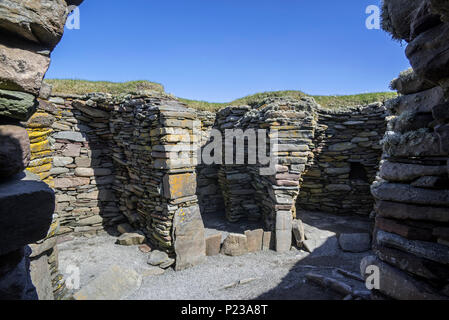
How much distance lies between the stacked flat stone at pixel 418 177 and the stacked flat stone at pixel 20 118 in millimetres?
2391

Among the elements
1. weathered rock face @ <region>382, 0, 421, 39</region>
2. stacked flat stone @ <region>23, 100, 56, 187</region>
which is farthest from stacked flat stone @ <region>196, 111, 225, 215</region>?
weathered rock face @ <region>382, 0, 421, 39</region>

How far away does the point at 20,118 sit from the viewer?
57.4 inches

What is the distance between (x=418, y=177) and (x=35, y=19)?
9.32 feet

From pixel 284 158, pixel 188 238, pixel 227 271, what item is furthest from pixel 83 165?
pixel 284 158

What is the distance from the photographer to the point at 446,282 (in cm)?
144

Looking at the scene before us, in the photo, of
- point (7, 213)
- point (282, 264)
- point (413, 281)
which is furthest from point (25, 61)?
point (282, 264)

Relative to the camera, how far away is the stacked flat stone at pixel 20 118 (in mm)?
1223

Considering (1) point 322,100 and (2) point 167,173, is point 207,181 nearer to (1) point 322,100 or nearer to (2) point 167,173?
(2) point 167,173

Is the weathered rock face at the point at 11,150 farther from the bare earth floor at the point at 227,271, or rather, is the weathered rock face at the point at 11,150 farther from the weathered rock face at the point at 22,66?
the bare earth floor at the point at 227,271

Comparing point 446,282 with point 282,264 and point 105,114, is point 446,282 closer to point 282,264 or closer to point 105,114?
point 282,264

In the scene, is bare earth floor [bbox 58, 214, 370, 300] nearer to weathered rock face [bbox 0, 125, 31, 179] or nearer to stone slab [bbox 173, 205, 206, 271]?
stone slab [bbox 173, 205, 206, 271]

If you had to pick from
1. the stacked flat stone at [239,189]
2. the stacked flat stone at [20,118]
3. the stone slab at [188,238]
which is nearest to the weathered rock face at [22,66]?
the stacked flat stone at [20,118]

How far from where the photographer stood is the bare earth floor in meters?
4.28

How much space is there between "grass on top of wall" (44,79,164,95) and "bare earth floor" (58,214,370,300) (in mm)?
4609
